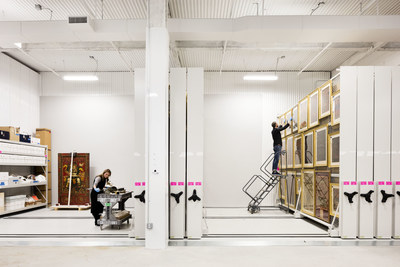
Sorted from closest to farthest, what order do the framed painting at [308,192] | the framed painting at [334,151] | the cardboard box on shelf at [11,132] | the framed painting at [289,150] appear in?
the framed painting at [334,151] < the framed painting at [308,192] < the cardboard box on shelf at [11,132] < the framed painting at [289,150]

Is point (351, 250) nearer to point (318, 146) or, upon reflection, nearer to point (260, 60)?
point (318, 146)

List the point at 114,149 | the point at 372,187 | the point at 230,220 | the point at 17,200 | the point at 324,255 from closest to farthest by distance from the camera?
the point at 324,255 < the point at 372,187 < the point at 230,220 < the point at 17,200 < the point at 114,149

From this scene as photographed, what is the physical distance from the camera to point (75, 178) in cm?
1255

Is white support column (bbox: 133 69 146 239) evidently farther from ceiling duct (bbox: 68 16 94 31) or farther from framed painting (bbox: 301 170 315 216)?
framed painting (bbox: 301 170 315 216)

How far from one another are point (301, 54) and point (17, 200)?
10733 mm

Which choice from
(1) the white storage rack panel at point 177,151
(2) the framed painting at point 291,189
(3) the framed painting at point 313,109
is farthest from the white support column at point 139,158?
(2) the framed painting at point 291,189

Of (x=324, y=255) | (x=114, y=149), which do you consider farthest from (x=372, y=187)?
(x=114, y=149)

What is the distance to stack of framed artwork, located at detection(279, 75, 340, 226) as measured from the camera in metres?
7.49

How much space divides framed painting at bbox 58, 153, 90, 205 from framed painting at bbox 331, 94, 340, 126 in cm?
908

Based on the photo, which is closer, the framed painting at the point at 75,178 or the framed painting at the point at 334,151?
the framed painting at the point at 334,151

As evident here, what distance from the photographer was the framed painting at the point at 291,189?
420 inches

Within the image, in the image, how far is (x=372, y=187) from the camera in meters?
6.93

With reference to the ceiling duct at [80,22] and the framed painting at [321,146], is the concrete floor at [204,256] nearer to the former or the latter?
the framed painting at [321,146]

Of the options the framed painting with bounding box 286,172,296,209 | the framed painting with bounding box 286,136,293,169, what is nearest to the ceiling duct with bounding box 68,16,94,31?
the framed painting with bounding box 286,136,293,169
